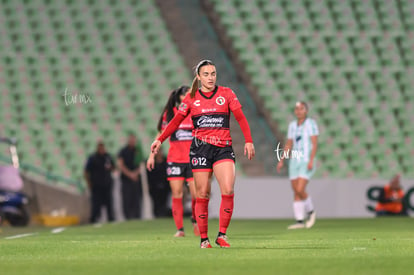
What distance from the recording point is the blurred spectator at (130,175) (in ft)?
66.0

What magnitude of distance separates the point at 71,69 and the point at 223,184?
16500 mm

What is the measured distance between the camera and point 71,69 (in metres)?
24.1

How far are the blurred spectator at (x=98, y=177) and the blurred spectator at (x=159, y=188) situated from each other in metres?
1.05

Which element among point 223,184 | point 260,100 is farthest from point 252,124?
point 223,184

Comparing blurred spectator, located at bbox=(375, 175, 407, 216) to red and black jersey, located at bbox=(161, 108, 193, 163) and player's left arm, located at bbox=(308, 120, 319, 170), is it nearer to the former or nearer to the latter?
player's left arm, located at bbox=(308, 120, 319, 170)

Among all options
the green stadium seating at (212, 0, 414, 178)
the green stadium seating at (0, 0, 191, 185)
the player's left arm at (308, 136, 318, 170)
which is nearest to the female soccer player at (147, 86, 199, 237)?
the player's left arm at (308, 136, 318, 170)

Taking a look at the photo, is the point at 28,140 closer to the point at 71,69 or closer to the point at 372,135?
the point at 71,69

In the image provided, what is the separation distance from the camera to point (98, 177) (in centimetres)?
1988

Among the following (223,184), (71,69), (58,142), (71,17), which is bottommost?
(223,184)

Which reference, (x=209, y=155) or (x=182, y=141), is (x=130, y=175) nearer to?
(x=182, y=141)

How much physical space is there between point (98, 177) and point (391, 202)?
6868 mm

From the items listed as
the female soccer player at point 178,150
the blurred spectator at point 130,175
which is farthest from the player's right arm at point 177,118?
the blurred spectator at point 130,175

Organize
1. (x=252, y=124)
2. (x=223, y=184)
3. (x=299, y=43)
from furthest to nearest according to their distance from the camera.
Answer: (x=299, y=43)
(x=252, y=124)
(x=223, y=184)

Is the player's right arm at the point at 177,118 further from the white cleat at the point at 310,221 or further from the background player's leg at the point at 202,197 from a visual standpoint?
the white cleat at the point at 310,221
